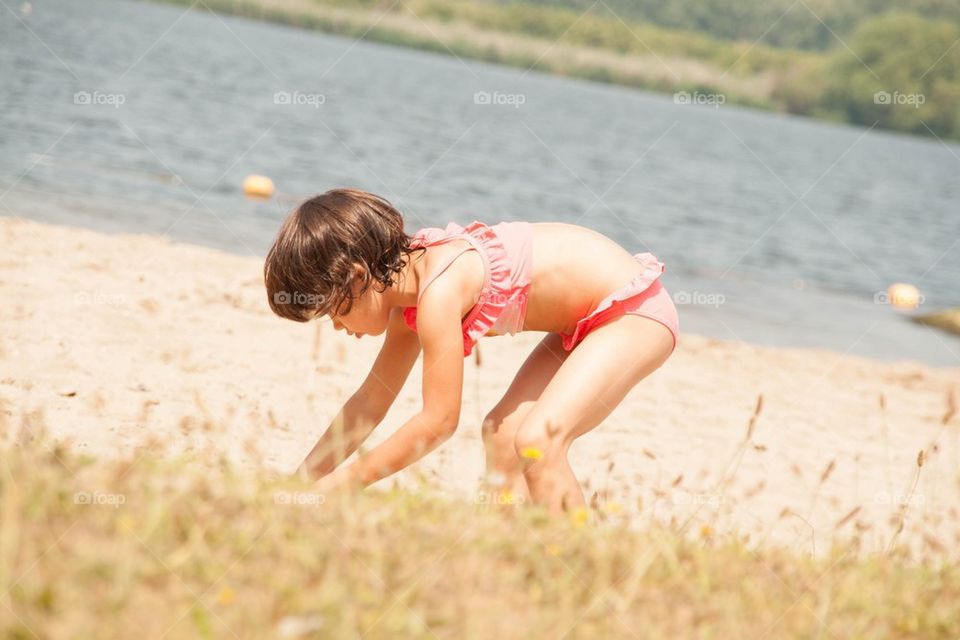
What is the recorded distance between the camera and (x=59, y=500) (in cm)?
242

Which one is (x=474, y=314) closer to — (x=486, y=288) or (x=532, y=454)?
(x=486, y=288)

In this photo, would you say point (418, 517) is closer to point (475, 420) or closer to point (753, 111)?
point (475, 420)

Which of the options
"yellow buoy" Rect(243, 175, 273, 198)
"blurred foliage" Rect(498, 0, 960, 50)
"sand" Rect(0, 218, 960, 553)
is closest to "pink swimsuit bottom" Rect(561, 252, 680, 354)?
"sand" Rect(0, 218, 960, 553)

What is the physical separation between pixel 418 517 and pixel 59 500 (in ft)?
2.90

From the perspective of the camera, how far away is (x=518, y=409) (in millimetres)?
3947

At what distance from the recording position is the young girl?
135 inches

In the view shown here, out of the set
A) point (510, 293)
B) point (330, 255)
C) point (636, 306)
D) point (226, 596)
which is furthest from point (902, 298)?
point (226, 596)

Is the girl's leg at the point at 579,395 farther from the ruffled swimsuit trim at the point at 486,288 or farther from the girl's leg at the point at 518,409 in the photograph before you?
the ruffled swimsuit trim at the point at 486,288

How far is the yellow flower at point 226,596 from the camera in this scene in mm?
2131

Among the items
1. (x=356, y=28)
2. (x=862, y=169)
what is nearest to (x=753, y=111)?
(x=356, y=28)

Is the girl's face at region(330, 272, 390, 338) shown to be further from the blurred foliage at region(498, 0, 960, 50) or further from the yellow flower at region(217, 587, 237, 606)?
the blurred foliage at region(498, 0, 960, 50)

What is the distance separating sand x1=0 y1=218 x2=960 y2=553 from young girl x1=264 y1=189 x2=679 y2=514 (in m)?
0.39

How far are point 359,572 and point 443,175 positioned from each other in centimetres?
1740

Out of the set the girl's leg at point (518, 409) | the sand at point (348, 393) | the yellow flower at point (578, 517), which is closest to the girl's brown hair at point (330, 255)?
the sand at point (348, 393)
